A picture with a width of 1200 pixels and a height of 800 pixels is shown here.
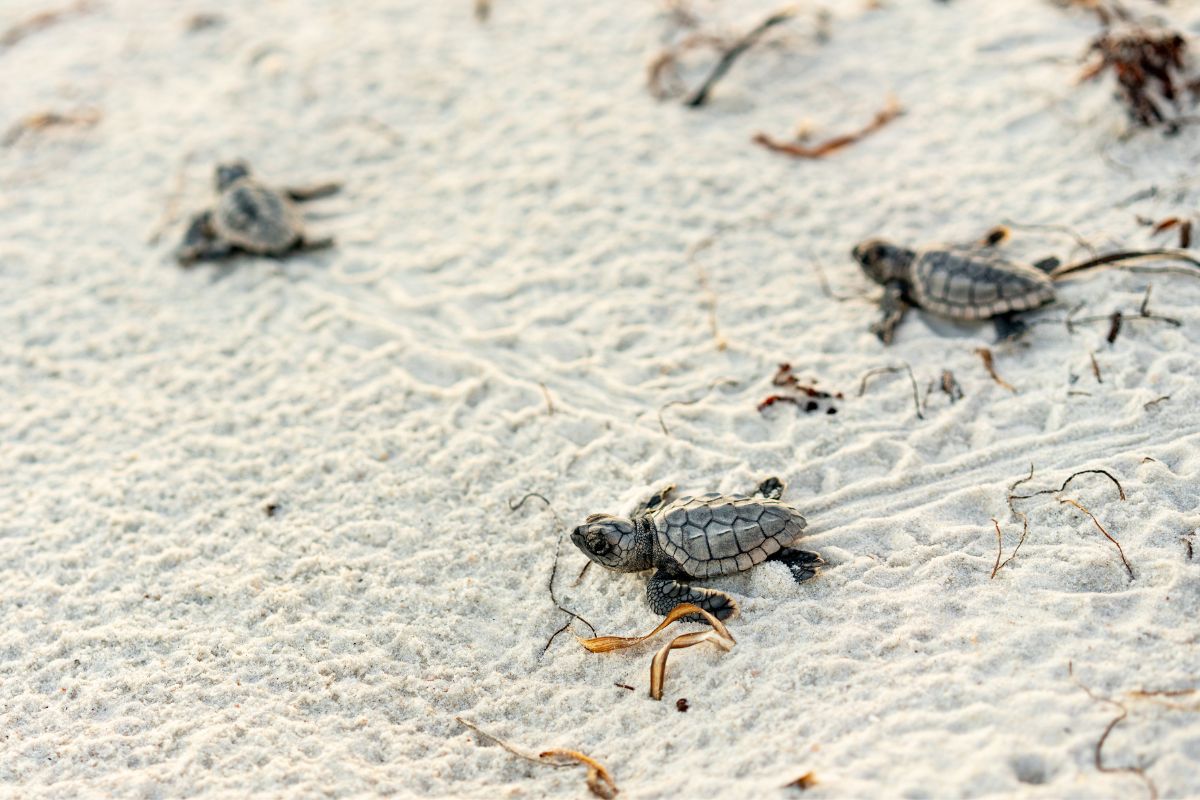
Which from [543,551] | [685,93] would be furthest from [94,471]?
[685,93]

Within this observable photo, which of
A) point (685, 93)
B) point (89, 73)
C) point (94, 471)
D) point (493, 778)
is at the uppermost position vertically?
point (89, 73)

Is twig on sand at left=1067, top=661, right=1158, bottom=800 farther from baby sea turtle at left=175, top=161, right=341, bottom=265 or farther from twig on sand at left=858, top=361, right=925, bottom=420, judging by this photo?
baby sea turtle at left=175, top=161, right=341, bottom=265

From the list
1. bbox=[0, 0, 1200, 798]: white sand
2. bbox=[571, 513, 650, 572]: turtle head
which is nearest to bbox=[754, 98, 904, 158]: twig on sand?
bbox=[0, 0, 1200, 798]: white sand

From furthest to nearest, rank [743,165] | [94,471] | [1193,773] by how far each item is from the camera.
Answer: [743,165], [94,471], [1193,773]

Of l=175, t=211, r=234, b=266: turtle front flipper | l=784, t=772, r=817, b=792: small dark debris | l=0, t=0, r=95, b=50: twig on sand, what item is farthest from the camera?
l=0, t=0, r=95, b=50: twig on sand

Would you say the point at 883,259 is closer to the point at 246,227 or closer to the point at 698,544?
the point at 698,544

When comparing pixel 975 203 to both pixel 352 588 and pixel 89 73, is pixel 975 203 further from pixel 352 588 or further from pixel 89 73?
pixel 89 73

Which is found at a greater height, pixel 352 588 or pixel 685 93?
pixel 685 93
